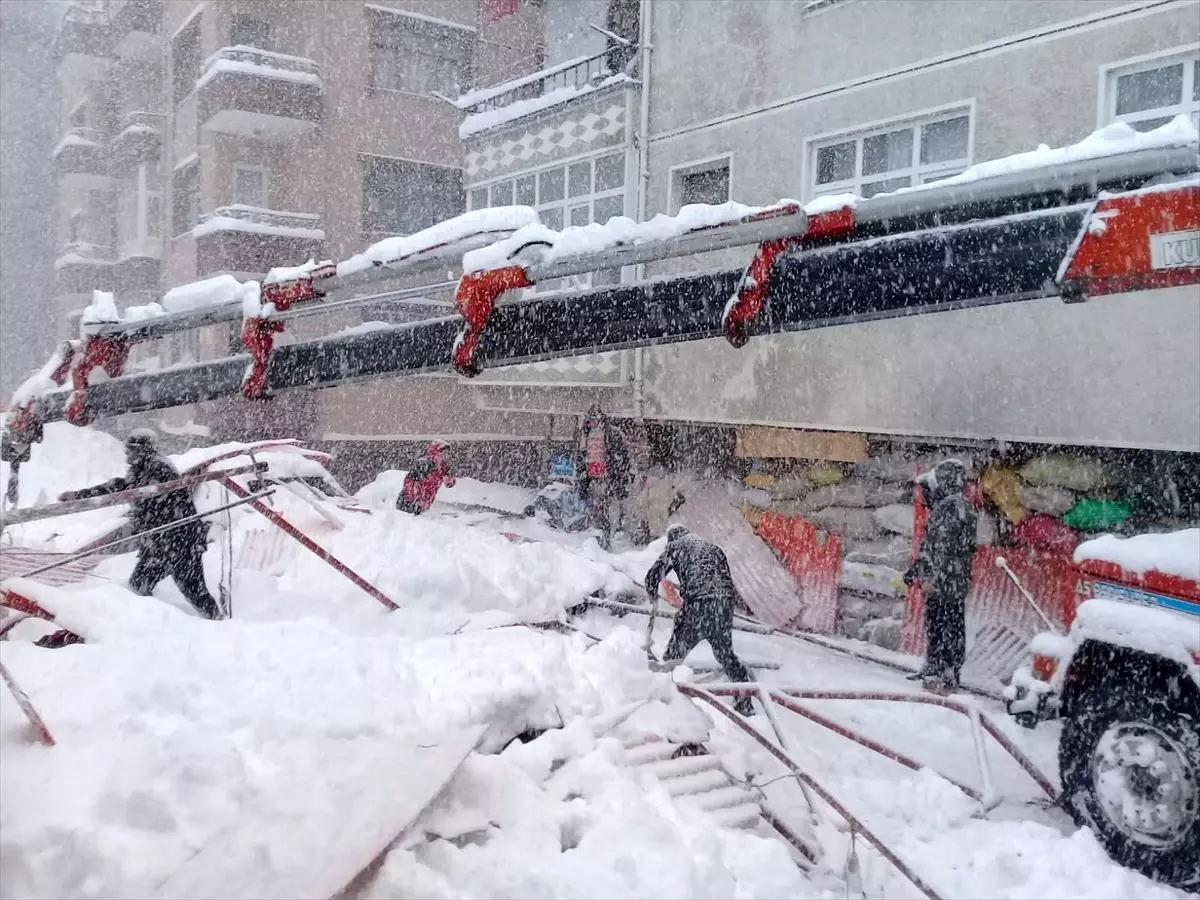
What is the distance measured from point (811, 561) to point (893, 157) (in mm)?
4510

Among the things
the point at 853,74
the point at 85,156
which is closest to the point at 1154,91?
the point at 853,74

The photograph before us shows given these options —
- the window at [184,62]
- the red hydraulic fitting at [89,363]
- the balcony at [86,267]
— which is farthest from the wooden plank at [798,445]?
the balcony at [86,267]

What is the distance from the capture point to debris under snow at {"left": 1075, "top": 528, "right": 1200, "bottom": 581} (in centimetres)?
477

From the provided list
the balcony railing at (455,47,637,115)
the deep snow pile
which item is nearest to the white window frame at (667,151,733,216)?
the balcony railing at (455,47,637,115)

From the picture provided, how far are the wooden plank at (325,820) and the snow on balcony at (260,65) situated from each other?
17.5m

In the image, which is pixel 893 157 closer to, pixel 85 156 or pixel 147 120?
pixel 147 120

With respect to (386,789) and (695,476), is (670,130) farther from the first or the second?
(386,789)

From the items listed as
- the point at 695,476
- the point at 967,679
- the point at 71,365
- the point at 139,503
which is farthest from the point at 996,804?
the point at 695,476

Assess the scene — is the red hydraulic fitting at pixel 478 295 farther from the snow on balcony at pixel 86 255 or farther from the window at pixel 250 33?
the snow on balcony at pixel 86 255

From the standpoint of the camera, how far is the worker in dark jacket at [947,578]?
25.9 ft

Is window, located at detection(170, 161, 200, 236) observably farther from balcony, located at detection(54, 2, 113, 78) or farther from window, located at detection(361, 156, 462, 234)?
balcony, located at detection(54, 2, 113, 78)

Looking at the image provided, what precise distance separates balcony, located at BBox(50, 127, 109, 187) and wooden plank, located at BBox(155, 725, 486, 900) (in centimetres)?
2790

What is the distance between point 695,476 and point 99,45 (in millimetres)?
24076

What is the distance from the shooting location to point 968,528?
8047 mm
